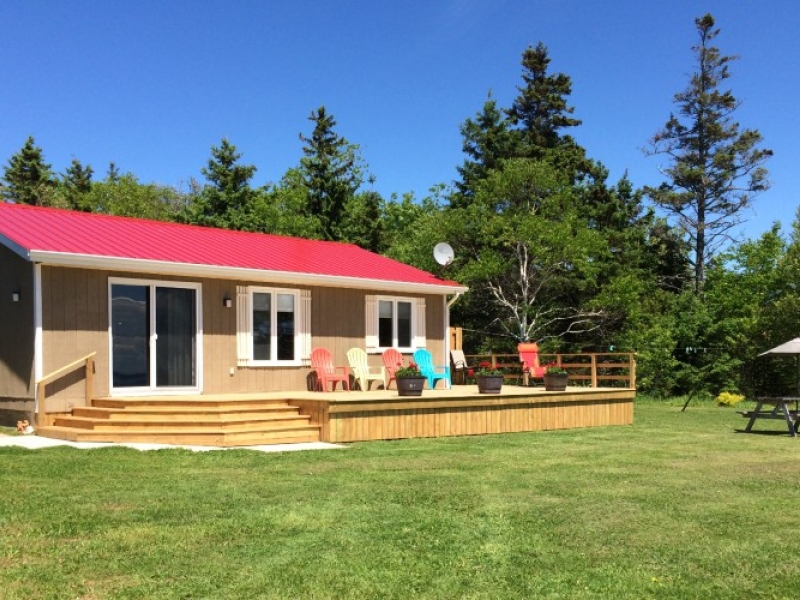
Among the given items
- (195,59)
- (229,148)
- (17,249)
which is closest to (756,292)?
(229,148)

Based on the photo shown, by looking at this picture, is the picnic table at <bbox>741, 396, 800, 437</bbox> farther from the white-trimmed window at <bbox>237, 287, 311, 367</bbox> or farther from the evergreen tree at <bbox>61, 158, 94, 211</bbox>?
the evergreen tree at <bbox>61, 158, 94, 211</bbox>

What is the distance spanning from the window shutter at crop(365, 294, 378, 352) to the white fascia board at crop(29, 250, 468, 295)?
0.98 ft

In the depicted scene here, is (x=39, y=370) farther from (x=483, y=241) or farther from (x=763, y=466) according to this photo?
(x=483, y=241)

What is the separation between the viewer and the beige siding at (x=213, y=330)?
1059cm

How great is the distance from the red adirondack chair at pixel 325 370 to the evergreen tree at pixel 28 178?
1040 inches

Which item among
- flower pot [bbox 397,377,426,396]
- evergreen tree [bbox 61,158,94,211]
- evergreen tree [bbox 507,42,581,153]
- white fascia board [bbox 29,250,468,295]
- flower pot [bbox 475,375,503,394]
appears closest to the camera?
white fascia board [bbox 29,250,468,295]

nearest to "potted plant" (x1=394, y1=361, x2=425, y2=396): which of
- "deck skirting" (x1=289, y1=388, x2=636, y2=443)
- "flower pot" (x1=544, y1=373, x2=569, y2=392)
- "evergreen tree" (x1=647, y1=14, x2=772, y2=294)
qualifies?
"deck skirting" (x1=289, y1=388, x2=636, y2=443)

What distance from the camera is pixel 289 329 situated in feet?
43.3

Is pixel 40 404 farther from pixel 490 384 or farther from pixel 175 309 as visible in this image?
pixel 490 384

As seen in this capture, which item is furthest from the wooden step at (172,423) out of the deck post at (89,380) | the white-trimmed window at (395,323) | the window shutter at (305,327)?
the white-trimmed window at (395,323)

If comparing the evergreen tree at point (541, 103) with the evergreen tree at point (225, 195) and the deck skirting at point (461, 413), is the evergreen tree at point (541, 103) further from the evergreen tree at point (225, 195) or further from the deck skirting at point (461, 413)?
the deck skirting at point (461, 413)

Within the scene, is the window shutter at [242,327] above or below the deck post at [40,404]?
above

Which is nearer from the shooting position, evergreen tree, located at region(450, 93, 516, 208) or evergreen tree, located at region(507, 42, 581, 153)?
evergreen tree, located at region(450, 93, 516, 208)

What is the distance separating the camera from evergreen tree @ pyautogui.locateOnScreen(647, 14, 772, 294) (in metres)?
29.7
